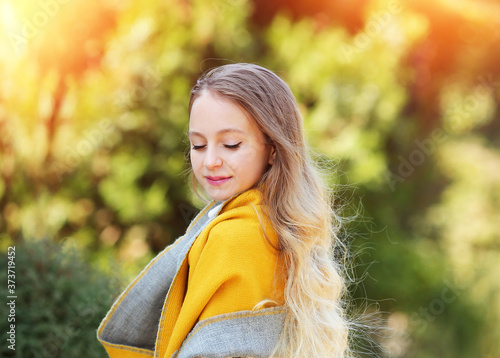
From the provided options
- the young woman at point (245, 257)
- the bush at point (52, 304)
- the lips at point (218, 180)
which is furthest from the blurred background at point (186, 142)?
the lips at point (218, 180)

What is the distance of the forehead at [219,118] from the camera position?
1652 mm

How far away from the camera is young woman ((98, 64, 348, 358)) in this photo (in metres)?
1.53

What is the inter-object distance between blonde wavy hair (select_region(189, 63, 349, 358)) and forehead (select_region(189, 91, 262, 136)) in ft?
0.07

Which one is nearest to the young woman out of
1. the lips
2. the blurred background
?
the lips

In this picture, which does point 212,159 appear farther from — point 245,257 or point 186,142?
point 186,142

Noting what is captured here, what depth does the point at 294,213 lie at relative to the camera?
170 cm

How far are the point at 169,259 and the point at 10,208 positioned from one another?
2329 mm

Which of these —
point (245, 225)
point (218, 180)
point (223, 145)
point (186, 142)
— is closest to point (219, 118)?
point (223, 145)

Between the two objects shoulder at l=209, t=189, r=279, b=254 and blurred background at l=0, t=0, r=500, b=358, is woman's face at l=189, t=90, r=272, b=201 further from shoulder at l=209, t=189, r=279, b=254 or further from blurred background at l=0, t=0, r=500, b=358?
blurred background at l=0, t=0, r=500, b=358

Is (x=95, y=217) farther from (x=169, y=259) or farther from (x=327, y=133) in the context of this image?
(x=169, y=259)

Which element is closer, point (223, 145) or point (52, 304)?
point (223, 145)

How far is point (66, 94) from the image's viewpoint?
411cm

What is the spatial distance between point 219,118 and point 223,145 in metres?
0.08

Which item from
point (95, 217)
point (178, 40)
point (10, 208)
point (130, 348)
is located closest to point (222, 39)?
point (178, 40)
